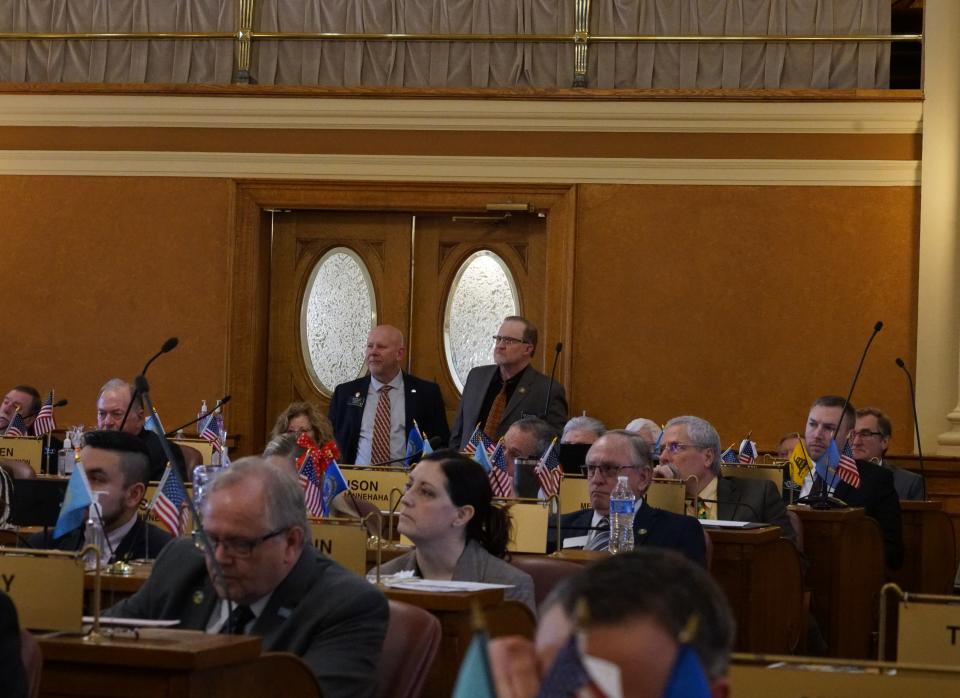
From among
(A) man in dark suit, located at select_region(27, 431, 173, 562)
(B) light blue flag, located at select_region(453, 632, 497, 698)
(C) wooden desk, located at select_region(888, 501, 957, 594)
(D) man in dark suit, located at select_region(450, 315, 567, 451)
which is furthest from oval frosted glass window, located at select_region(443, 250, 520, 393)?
(B) light blue flag, located at select_region(453, 632, 497, 698)

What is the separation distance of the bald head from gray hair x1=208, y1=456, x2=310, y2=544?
5072 mm

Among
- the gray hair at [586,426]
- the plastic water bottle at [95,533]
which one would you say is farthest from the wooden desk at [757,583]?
the plastic water bottle at [95,533]

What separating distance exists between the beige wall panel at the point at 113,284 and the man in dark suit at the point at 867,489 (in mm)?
4181

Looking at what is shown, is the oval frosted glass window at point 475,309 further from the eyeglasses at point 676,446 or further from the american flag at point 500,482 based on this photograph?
the eyeglasses at point 676,446

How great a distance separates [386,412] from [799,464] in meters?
2.21

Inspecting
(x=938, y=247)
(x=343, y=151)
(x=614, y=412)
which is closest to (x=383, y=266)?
(x=343, y=151)

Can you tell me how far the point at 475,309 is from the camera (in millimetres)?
10531

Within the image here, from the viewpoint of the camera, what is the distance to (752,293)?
9.99 metres

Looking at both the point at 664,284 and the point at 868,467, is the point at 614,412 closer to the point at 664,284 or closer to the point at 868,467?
the point at 664,284

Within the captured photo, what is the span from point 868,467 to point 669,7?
12.4 feet

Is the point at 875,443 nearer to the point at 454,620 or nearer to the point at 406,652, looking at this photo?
the point at 454,620

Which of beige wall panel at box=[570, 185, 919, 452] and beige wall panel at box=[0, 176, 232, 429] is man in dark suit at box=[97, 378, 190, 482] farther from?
beige wall panel at box=[570, 185, 919, 452]

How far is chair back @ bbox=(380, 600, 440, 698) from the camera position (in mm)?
3092

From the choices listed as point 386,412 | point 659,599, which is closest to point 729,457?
point 386,412
